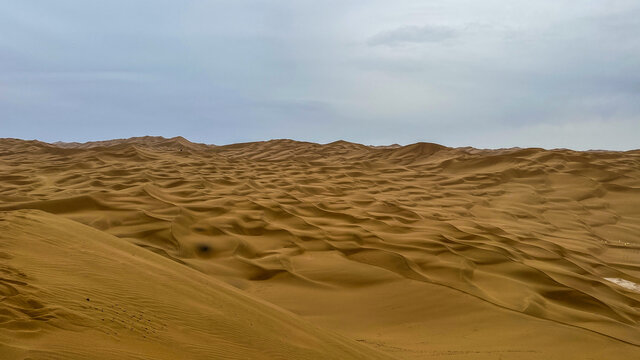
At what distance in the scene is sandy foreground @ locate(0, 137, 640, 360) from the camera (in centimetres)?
221

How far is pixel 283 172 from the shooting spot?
11.3 m

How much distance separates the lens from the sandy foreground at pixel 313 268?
2209 mm

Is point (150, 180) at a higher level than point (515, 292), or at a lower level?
higher

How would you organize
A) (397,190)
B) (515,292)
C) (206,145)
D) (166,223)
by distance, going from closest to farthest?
(515,292) → (166,223) → (397,190) → (206,145)

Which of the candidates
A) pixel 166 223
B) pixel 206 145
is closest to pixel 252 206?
pixel 166 223

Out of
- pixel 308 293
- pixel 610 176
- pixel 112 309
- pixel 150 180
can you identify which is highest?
pixel 610 176

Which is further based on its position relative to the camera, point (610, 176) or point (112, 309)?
point (610, 176)

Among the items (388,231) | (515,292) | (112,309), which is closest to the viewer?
(112,309)

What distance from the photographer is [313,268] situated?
171 inches

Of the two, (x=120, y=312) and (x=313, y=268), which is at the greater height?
(x=120, y=312)

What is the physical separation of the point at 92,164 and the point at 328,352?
10253 millimetres

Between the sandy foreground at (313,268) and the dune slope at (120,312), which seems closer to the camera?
the dune slope at (120,312)

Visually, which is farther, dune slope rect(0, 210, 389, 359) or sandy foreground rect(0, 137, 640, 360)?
sandy foreground rect(0, 137, 640, 360)

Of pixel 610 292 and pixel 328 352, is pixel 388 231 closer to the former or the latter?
pixel 610 292
